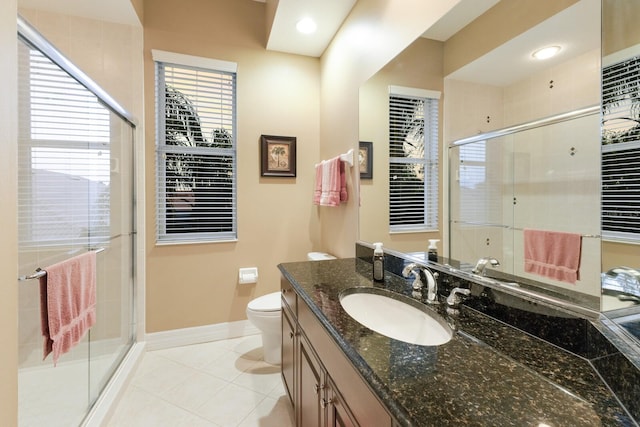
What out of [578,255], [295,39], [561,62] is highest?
[295,39]

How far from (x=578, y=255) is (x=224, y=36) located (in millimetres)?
2990

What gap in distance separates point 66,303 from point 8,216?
669mm

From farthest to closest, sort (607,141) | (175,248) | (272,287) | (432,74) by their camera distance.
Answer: (272,287), (175,248), (432,74), (607,141)

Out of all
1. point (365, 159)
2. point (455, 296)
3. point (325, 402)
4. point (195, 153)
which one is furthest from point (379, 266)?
point (195, 153)

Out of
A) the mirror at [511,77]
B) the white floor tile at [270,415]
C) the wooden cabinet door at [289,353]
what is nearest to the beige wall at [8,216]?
the wooden cabinet door at [289,353]

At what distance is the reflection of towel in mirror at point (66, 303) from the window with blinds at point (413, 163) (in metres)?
1.67

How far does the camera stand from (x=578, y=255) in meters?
0.86

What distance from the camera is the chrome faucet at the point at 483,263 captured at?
3.66ft

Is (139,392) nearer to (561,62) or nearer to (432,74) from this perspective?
(432,74)

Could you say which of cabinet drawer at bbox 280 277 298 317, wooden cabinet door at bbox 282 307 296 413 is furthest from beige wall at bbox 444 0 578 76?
wooden cabinet door at bbox 282 307 296 413

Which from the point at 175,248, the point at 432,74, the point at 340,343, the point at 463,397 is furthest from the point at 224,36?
the point at 463,397

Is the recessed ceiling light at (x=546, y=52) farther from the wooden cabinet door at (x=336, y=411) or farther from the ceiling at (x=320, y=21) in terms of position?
the wooden cabinet door at (x=336, y=411)

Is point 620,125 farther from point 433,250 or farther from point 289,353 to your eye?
point 289,353

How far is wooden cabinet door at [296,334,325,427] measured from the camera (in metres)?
1.13
